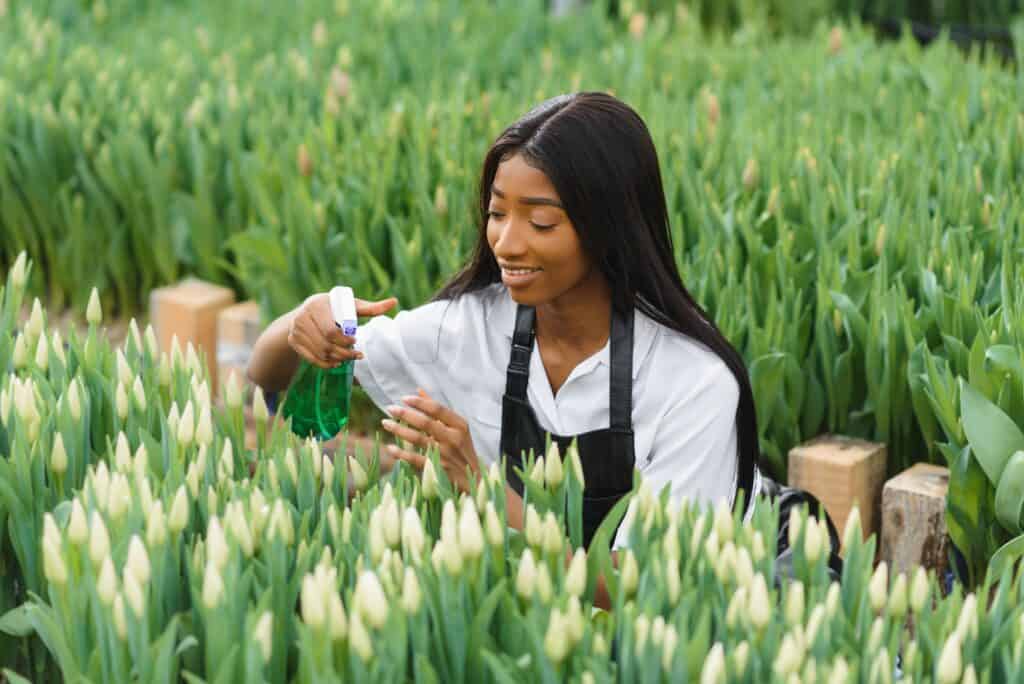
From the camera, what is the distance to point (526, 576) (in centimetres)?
193

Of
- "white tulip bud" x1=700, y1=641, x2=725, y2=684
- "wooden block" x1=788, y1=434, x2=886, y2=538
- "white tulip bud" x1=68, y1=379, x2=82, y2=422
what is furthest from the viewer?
"wooden block" x1=788, y1=434, x2=886, y2=538

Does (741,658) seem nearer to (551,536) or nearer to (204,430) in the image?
(551,536)

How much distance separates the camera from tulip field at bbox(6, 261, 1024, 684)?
1816mm

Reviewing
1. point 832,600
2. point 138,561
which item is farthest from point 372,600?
point 832,600

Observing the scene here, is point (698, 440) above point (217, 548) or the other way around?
the other way around

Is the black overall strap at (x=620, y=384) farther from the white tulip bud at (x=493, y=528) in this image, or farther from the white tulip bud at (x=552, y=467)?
the white tulip bud at (x=493, y=528)

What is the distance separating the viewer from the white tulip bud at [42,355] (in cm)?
271

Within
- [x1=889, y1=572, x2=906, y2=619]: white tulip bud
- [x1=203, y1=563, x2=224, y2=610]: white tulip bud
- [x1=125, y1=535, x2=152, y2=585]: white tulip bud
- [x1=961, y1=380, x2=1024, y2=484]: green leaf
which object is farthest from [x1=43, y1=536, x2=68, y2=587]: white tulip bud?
[x1=961, y1=380, x2=1024, y2=484]: green leaf

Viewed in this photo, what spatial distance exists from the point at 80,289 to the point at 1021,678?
11.8 feet

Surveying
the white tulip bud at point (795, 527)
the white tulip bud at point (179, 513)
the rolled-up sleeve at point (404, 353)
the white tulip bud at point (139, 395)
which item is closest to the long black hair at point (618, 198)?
the rolled-up sleeve at point (404, 353)

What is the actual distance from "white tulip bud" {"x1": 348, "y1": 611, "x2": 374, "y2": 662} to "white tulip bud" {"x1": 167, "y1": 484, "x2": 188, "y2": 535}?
0.37 m

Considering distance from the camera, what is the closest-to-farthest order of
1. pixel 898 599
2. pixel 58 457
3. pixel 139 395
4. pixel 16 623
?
1. pixel 898 599
2. pixel 16 623
3. pixel 58 457
4. pixel 139 395

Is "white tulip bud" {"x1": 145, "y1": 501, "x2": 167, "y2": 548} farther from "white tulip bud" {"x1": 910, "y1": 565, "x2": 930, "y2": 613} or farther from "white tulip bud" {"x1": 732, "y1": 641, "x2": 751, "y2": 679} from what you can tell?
"white tulip bud" {"x1": 910, "y1": 565, "x2": 930, "y2": 613}

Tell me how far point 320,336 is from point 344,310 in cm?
6
